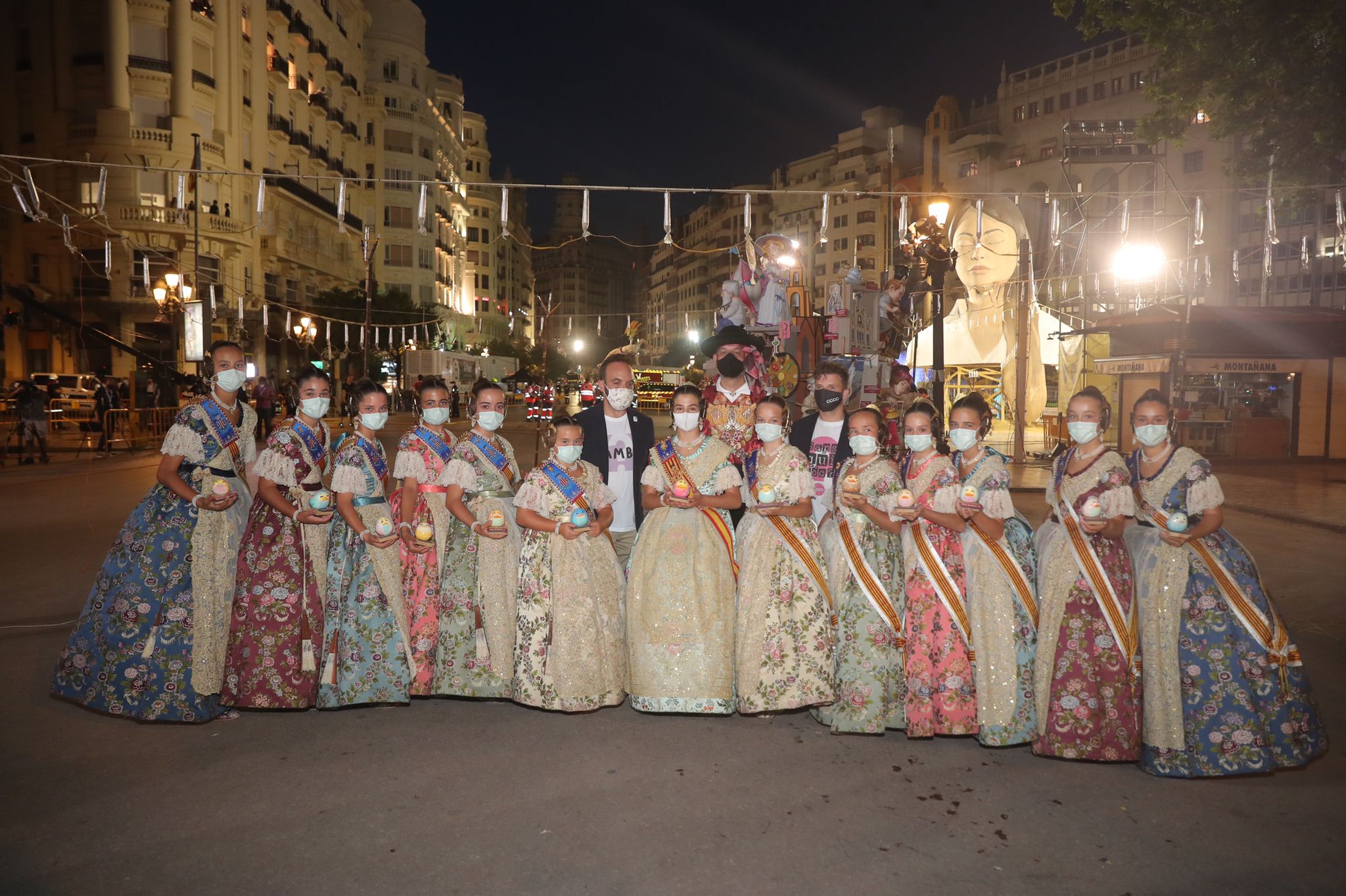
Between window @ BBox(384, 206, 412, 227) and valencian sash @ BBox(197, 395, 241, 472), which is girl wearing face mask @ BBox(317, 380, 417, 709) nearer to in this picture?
valencian sash @ BBox(197, 395, 241, 472)

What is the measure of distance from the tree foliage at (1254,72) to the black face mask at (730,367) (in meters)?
8.83

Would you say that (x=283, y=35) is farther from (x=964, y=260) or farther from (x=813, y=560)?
(x=813, y=560)

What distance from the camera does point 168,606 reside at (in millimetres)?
4762

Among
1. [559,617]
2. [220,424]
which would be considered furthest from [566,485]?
[220,424]

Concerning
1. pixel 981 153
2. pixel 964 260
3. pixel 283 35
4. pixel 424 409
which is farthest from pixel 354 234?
pixel 424 409

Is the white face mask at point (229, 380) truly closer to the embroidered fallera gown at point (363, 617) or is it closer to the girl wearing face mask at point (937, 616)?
the embroidered fallera gown at point (363, 617)

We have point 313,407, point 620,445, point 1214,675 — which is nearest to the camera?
point 1214,675

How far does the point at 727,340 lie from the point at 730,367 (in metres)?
1.53

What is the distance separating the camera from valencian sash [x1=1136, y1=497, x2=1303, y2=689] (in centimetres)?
412

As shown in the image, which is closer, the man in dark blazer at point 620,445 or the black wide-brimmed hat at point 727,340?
the man in dark blazer at point 620,445

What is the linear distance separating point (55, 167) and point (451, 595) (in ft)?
127

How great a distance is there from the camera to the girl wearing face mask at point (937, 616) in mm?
4473

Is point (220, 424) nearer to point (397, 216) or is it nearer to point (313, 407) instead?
point (313, 407)

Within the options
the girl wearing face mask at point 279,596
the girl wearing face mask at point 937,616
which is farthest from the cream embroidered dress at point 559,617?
the girl wearing face mask at point 937,616
